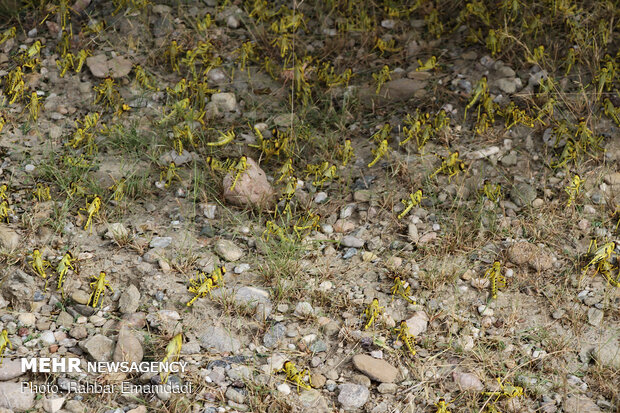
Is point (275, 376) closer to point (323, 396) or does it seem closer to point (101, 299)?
point (323, 396)

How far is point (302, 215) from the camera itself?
4.00 metres

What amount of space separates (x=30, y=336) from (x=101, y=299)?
36 centimetres

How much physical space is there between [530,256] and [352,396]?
126cm

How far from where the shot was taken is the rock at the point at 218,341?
325 cm

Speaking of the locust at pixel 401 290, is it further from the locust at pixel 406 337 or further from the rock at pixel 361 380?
the rock at pixel 361 380

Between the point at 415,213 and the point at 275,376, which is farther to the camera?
the point at 415,213

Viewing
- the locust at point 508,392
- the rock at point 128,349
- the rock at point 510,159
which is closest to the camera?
the locust at point 508,392

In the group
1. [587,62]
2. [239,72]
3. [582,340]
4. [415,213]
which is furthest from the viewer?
[239,72]

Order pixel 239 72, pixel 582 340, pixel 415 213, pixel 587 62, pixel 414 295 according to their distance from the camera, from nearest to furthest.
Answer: pixel 582 340, pixel 414 295, pixel 415 213, pixel 587 62, pixel 239 72

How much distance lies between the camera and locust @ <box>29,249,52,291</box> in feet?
11.2

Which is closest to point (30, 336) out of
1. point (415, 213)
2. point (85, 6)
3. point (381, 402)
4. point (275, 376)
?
point (275, 376)

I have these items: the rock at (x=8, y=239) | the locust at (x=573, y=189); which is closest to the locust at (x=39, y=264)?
the rock at (x=8, y=239)

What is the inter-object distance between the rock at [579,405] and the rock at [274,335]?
127cm

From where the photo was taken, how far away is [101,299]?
3424 mm
